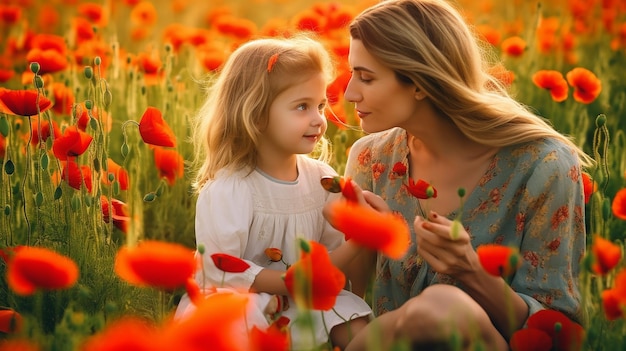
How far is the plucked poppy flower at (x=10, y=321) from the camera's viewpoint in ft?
6.08

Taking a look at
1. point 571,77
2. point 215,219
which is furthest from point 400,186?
point 571,77

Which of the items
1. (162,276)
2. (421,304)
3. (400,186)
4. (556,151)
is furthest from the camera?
(400,186)

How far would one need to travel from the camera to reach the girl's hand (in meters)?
1.96

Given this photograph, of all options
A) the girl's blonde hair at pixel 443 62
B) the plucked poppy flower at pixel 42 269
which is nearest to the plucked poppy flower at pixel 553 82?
the girl's blonde hair at pixel 443 62

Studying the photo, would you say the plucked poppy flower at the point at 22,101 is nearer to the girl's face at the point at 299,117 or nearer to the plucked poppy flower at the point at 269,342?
the girl's face at the point at 299,117

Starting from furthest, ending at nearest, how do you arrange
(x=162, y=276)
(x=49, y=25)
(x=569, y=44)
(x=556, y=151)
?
(x=49, y=25) → (x=569, y=44) → (x=556, y=151) → (x=162, y=276)

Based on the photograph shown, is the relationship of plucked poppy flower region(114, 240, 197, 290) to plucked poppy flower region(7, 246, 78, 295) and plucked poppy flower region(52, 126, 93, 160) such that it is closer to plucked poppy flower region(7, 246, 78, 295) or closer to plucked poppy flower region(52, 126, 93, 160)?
plucked poppy flower region(7, 246, 78, 295)

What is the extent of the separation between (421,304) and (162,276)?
0.66 metres

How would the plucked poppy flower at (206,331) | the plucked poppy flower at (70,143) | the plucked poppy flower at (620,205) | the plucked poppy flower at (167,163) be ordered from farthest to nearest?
1. the plucked poppy flower at (167,163)
2. the plucked poppy flower at (70,143)
3. the plucked poppy flower at (620,205)
4. the plucked poppy flower at (206,331)

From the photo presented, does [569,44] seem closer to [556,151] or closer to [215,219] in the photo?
[556,151]

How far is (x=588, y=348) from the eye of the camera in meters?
2.06

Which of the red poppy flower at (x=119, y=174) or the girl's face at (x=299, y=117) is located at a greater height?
the girl's face at (x=299, y=117)

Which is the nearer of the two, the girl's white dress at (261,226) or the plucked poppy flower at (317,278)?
the plucked poppy flower at (317,278)

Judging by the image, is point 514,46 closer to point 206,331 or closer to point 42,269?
point 42,269
